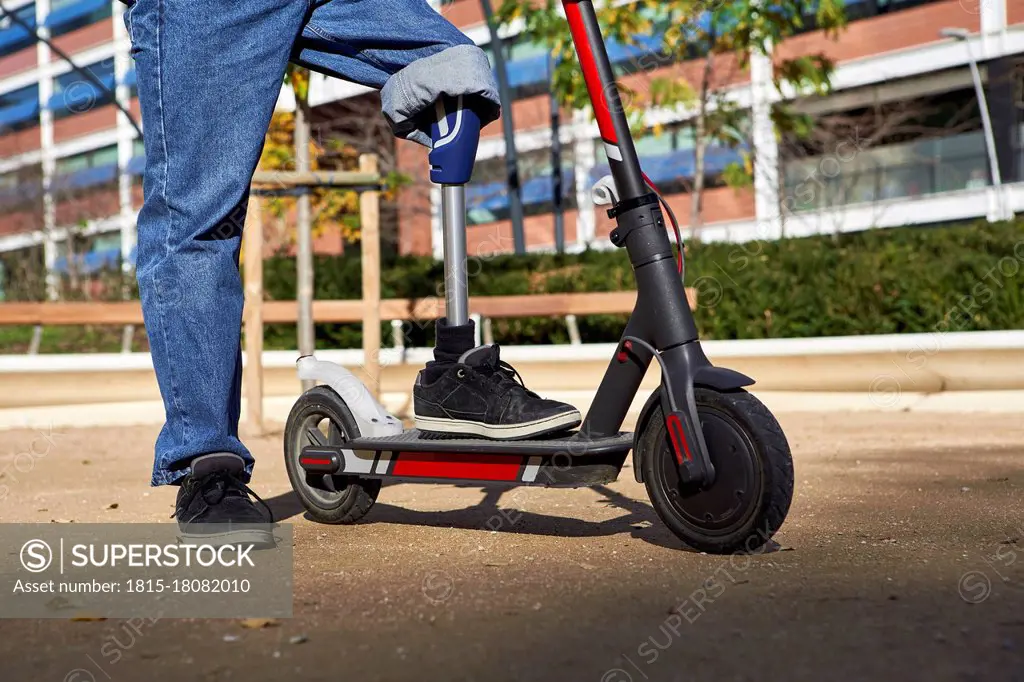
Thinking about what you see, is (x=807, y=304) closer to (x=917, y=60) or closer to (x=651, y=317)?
(x=651, y=317)

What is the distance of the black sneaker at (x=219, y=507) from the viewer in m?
2.58

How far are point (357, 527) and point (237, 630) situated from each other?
1.20 m

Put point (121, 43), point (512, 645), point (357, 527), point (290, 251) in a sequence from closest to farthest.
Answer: point (512, 645)
point (357, 527)
point (290, 251)
point (121, 43)

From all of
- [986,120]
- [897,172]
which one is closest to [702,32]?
[986,120]

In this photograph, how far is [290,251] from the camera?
75.9 ft

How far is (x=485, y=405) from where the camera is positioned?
8.95ft

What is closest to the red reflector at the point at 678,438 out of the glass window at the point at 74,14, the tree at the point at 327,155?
the tree at the point at 327,155

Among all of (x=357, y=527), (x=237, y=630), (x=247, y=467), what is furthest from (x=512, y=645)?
(x=357, y=527)

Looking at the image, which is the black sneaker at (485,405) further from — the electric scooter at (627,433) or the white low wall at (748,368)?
the white low wall at (748,368)

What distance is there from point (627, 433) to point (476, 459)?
0.36 m

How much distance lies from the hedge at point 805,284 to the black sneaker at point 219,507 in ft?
20.2

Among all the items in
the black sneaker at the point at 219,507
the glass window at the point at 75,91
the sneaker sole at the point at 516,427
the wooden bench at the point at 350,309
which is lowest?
the black sneaker at the point at 219,507

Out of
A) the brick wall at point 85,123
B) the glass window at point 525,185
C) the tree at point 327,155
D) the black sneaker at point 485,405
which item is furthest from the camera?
the brick wall at point 85,123

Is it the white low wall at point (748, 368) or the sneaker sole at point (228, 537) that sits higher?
the white low wall at point (748, 368)
